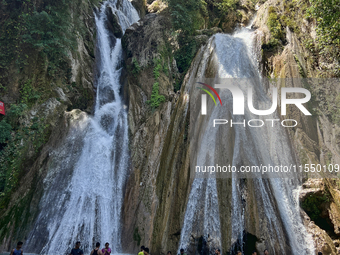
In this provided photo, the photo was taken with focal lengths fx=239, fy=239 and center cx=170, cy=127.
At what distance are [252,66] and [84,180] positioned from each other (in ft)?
40.0

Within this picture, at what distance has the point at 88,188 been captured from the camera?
14031 millimetres

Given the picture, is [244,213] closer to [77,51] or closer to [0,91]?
[0,91]

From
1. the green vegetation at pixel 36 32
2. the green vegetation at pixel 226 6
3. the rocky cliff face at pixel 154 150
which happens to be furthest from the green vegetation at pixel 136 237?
the green vegetation at pixel 226 6

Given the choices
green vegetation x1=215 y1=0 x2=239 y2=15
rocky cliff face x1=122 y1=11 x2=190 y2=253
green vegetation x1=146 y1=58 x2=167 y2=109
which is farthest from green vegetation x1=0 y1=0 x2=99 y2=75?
green vegetation x1=215 y1=0 x2=239 y2=15

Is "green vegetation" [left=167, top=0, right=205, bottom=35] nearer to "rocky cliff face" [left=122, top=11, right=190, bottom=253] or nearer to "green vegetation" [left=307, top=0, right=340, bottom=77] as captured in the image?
"rocky cliff face" [left=122, top=11, right=190, bottom=253]

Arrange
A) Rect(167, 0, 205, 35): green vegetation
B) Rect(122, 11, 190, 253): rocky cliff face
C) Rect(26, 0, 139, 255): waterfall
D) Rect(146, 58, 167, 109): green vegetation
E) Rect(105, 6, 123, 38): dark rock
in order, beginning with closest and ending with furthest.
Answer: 1. Rect(122, 11, 190, 253): rocky cliff face
2. Rect(26, 0, 139, 255): waterfall
3. Rect(146, 58, 167, 109): green vegetation
4. Rect(167, 0, 205, 35): green vegetation
5. Rect(105, 6, 123, 38): dark rock

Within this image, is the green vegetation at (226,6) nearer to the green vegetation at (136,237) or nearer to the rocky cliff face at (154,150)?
→ the rocky cliff face at (154,150)

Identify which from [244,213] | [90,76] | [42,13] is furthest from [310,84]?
[42,13]

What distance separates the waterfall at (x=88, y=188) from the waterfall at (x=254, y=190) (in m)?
5.26

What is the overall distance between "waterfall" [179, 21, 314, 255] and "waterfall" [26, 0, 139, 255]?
526 centimetres

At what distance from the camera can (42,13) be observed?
16172 millimetres

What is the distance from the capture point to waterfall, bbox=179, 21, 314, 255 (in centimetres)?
905

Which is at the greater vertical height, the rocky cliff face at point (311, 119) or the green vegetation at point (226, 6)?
the green vegetation at point (226, 6)

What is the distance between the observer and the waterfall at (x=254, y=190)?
905 centimetres
